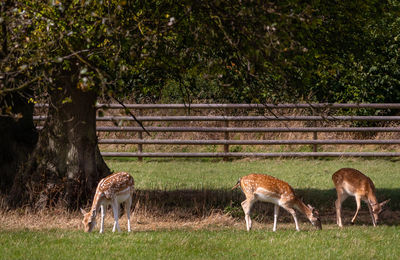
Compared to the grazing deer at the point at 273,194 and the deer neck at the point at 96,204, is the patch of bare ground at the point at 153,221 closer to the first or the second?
the grazing deer at the point at 273,194

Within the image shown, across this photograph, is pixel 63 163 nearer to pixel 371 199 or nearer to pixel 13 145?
pixel 13 145

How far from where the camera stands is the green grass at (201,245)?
348 inches

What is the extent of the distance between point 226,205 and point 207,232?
2.97m

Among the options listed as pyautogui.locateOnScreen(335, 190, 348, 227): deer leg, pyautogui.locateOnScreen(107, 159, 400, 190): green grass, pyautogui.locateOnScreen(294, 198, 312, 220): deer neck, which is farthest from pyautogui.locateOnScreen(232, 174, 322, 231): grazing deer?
pyautogui.locateOnScreen(107, 159, 400, 190): green grass

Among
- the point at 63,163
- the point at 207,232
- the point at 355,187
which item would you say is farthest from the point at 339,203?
the point at 63,163

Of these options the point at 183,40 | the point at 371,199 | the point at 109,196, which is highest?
the point at 183,40

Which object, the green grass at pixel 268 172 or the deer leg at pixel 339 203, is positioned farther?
the green grass at pixel 268 172

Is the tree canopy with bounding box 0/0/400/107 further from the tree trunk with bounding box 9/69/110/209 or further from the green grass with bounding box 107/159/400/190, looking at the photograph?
the green grass with bounding box 107/159/400/190

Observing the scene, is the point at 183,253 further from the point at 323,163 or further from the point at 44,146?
the point at 323,163

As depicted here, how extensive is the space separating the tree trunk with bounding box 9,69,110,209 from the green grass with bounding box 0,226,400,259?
1955mm

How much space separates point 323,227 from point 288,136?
9310mm

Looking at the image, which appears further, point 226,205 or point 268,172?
point 268,172

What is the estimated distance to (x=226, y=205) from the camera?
13406mm

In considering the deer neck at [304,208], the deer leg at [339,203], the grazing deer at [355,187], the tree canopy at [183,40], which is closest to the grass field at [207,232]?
the deer leg at [339,203]
